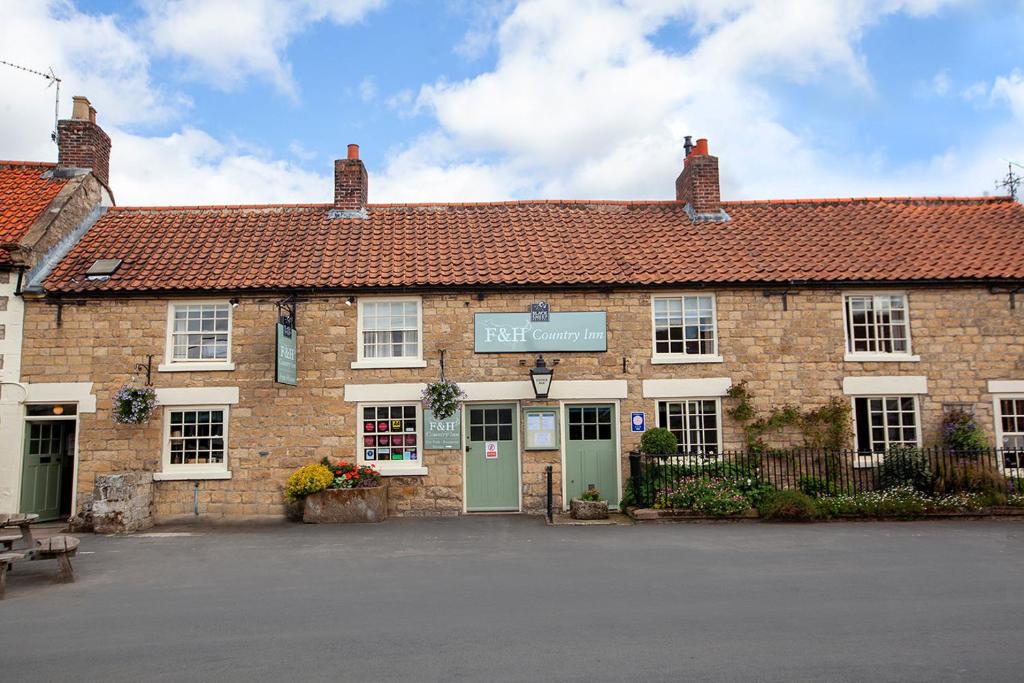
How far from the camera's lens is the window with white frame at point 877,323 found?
46.8 feet

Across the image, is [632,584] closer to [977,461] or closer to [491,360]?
[491,360]

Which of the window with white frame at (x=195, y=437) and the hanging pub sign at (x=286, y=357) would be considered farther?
the window with white frame at (x=195, y=437)

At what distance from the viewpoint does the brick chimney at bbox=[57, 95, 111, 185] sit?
645 inches

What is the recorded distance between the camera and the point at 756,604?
7348 mm

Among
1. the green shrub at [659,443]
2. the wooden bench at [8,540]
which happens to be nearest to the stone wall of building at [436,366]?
the green shrub at [659,443]

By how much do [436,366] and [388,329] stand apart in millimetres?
1267

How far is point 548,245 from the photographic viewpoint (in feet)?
51.0

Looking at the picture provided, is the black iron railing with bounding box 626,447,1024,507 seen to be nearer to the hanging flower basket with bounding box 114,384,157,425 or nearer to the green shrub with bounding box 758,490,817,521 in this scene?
the green shrub with bounding box 758,490,817,521

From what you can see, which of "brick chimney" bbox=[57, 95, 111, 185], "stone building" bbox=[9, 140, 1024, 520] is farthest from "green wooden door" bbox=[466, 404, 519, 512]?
"brick chimney" bbox=[57, 95, 111, 185]

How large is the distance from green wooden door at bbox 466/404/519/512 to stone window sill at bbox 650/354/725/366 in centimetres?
303

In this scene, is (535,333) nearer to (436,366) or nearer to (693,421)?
(436,366)

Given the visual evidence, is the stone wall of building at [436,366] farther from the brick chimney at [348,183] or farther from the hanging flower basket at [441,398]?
the brick chimney at [348,183]

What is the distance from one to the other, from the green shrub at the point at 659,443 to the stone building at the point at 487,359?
0.55 m

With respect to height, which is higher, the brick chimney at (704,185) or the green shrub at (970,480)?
the brick chimney at (704,185)
